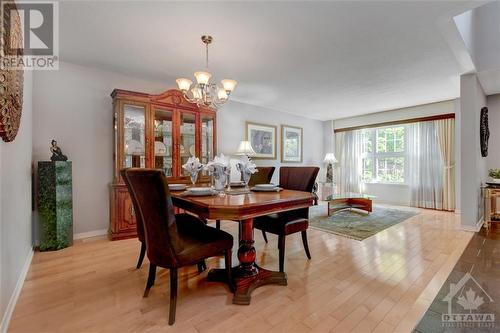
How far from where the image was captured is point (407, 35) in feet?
7.65

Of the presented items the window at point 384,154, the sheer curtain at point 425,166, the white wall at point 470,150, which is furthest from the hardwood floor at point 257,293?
the window at point 384,154

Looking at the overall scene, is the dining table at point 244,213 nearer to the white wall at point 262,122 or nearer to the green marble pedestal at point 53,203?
the green marble pedestal at point 53,203

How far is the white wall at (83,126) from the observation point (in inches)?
112

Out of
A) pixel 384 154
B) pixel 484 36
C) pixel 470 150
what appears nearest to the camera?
pixel 484 36

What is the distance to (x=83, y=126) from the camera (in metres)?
3.08

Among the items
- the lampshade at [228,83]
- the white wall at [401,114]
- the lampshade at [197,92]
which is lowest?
the lampshade at [197,92]

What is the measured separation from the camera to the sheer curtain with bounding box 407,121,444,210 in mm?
4965

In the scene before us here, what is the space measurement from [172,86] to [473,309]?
14.0 ft

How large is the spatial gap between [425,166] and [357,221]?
8.39 feet

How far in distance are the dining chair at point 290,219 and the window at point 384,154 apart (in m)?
4.23

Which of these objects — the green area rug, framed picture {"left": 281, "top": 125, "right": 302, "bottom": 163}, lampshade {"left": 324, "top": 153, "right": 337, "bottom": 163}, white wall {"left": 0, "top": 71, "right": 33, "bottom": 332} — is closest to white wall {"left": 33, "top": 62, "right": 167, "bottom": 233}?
white wall {"left": 0, "top": 71, "right": 33, "bottom": 332}

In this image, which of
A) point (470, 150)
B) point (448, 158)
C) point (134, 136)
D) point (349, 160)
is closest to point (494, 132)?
point (448, 158)

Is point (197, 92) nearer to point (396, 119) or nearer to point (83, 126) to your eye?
point (83, 126)

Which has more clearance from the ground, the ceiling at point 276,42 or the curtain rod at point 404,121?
the ceiling at point 276,42
